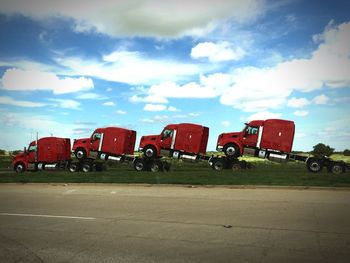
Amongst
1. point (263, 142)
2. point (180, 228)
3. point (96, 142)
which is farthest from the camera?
point (96, 142)

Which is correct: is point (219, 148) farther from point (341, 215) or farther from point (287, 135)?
point (341, 215)

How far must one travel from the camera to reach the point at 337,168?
2773 centimetres

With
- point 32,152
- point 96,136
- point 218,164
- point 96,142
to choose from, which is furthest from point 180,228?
point 32,152

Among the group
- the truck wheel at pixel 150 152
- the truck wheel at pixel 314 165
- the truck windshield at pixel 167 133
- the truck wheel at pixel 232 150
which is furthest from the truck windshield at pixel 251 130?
the truck wheel at pixel 150 152

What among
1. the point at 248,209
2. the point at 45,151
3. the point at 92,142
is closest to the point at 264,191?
the point at 248,209

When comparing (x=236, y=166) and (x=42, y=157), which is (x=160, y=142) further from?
(x=42, y=157)

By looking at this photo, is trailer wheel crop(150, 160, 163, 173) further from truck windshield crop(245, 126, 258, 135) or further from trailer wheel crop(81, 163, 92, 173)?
truck windshield crop(245, 126, 258, 135)

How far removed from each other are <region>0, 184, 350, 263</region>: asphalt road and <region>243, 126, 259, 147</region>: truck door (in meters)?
15.5

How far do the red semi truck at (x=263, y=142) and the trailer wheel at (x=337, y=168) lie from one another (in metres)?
1.86

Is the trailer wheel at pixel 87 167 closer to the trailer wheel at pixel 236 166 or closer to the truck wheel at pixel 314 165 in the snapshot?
the trailer wheel at pixel 236 166

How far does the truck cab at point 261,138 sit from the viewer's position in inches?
1177

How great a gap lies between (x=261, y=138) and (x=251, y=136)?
75cm

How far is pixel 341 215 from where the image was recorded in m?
10.3

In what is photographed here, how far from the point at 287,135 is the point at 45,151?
2159cm
